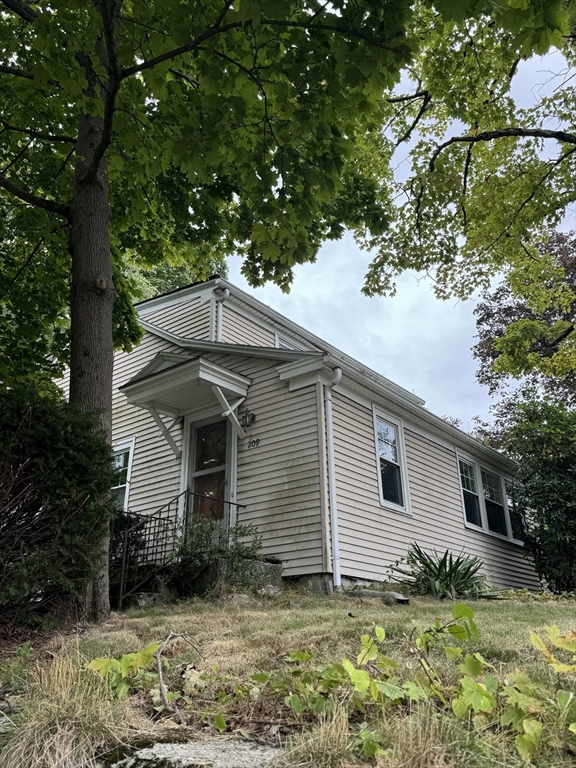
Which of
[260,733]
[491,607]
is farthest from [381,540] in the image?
[260,733]

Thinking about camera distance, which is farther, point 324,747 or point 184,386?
point 184,386

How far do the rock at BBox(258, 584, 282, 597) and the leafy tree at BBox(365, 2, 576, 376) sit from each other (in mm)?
7066

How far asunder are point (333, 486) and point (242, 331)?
212 inches

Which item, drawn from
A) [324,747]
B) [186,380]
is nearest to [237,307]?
[186,380]

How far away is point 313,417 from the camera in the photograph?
29.4 ft

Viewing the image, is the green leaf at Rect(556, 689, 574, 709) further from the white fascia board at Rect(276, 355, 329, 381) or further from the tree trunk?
the white fascia board at Rect(276, 355, 329, 381)

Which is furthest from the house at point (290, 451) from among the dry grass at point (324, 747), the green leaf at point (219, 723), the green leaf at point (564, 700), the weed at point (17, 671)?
the green leaf at point (564, 700)

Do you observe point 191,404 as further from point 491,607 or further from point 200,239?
point 491,607

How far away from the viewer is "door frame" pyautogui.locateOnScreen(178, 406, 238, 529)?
31.4 ft

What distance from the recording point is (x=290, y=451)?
9125 mm

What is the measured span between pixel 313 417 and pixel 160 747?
7.01 m

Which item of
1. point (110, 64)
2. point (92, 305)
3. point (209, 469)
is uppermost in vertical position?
point (110, 64)

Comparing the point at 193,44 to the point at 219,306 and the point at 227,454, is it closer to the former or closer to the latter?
the point at 227,454

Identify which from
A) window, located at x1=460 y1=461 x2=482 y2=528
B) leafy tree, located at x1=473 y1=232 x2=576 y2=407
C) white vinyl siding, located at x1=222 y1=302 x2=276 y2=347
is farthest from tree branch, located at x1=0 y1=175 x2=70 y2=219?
leafy tree, located at x1=473 y1=232 x2=576 y2=407
